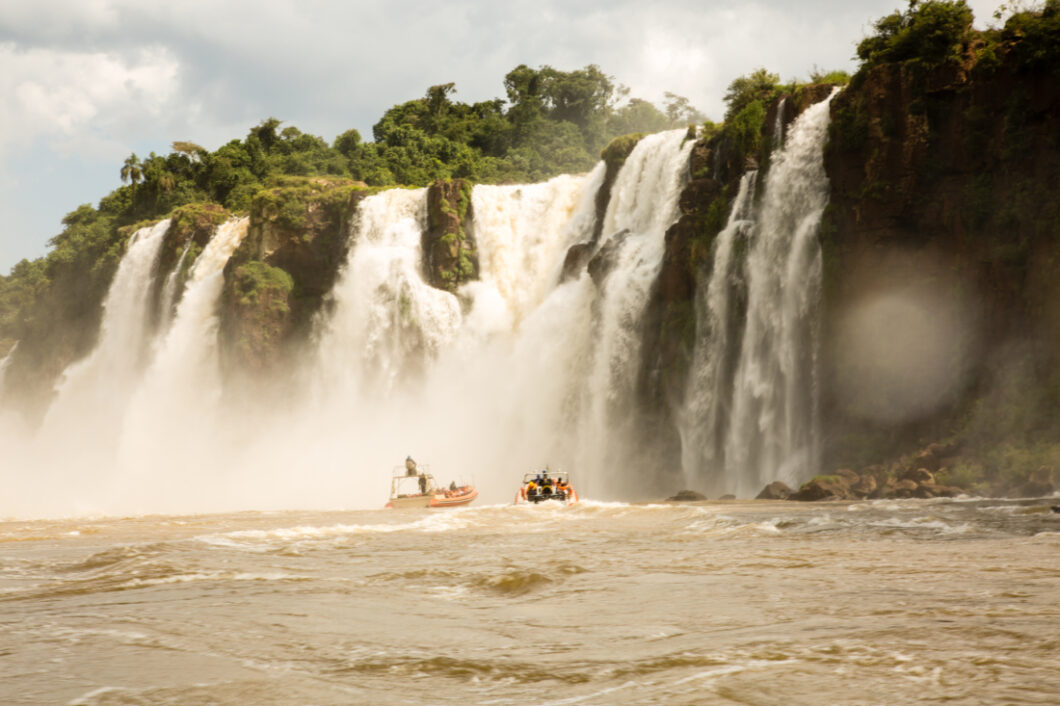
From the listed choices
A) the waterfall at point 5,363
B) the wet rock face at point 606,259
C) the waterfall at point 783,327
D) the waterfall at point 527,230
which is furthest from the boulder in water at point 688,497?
the waterfall at point 5,363

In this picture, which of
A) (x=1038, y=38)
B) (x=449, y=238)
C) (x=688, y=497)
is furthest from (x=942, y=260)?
(x=449, y=238)

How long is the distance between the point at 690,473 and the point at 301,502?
17.0 m

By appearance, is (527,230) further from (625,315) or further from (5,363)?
(5,363)

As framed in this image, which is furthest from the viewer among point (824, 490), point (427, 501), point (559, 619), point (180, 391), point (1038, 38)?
point (180, 391)

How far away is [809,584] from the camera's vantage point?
11.0 m

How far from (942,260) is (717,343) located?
8321mm

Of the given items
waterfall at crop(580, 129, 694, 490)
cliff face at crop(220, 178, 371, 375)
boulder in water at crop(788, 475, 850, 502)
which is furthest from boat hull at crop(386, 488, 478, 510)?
cliff face at crop(220, 178, 371, 375)

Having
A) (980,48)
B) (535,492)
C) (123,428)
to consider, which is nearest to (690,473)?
(535,492)

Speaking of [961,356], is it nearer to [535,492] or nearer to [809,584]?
[535,492]

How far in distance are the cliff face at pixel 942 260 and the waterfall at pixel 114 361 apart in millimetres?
44496

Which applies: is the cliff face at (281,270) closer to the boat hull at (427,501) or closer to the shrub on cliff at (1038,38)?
the boat hull at (427,501)

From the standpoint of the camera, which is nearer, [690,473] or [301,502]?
[690,473]

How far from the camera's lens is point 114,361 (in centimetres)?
6228

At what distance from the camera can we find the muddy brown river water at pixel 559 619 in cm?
686
